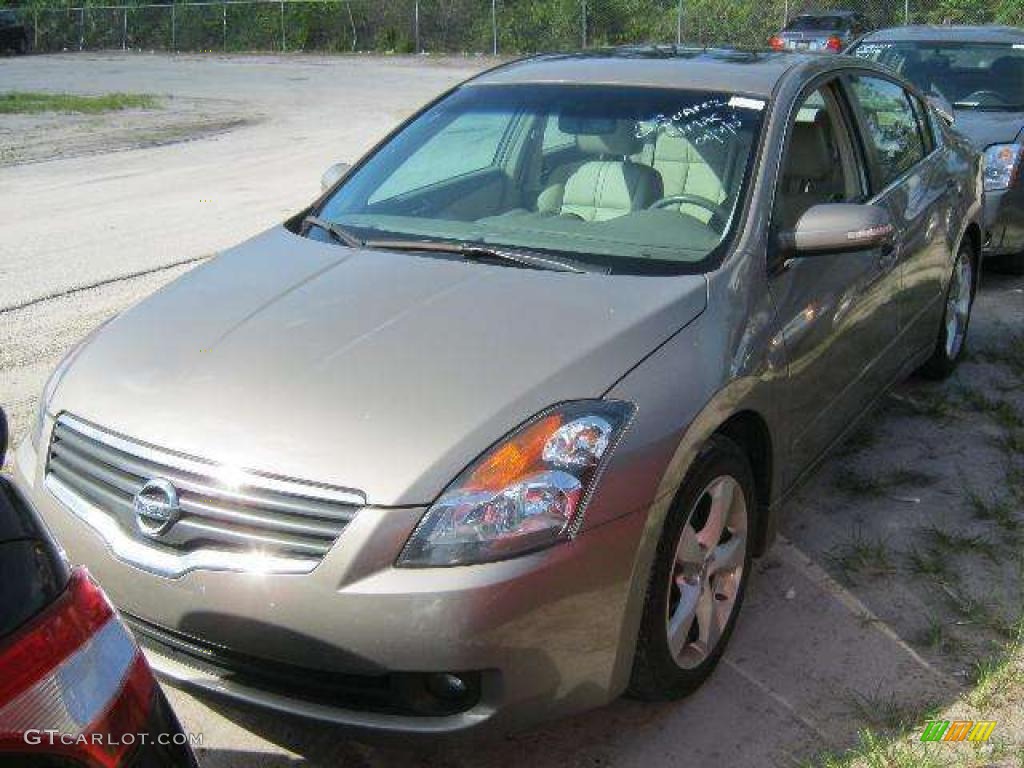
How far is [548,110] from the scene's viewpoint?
4.33m

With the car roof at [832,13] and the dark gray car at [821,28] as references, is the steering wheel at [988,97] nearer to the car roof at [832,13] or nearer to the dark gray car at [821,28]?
the dark gray car at [821,28]

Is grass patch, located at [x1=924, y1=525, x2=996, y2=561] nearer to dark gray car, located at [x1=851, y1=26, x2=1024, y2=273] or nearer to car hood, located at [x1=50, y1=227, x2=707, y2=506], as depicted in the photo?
car hood, located at [x1=50, y1=227, x2=707, y2=506]

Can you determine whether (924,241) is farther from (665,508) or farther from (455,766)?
(455,766)

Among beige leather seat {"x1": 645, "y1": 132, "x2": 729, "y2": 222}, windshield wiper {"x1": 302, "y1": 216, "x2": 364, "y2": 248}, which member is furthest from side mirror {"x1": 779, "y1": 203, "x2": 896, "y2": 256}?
windshield wiper {"x1": 302, "y1": 216, "x2": 364, "y2": 248}

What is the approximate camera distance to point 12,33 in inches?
1693

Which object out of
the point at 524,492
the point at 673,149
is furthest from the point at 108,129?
the point at 524,492

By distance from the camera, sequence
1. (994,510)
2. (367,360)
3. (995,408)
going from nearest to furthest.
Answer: (367,360) → (994,510) → (995,408)

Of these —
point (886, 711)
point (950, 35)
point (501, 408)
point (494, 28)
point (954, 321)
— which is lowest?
point (886, 711)

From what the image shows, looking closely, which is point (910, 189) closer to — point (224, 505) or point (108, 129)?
point (224, 505)

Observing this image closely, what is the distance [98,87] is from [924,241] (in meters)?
26.5

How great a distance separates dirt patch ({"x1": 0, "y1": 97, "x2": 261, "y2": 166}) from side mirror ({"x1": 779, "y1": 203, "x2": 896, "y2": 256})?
1267 centimetres

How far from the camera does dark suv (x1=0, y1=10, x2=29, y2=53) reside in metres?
42.4

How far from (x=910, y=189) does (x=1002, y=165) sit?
3.05 meters

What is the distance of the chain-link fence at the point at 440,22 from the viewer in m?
31.0
